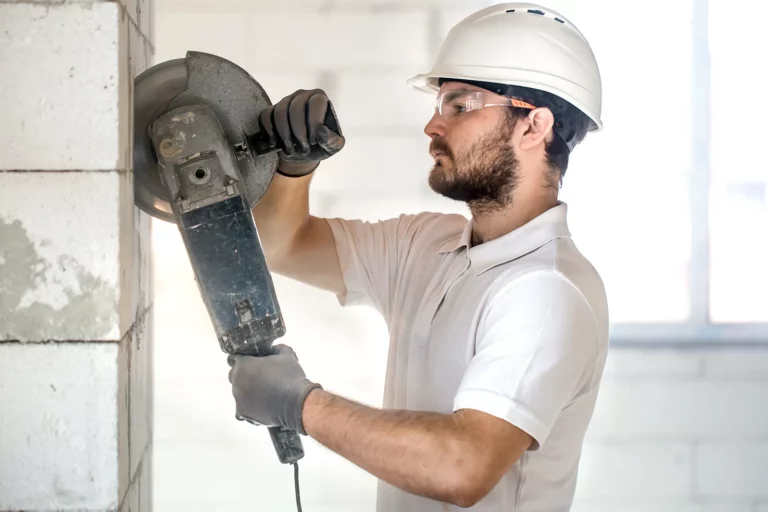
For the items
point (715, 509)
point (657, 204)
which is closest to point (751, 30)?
point (657, 204)

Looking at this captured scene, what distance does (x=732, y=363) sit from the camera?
84.8 inches

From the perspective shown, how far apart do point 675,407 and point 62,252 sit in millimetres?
1781

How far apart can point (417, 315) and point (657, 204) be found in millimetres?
958

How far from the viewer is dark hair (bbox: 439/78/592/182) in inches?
56.3

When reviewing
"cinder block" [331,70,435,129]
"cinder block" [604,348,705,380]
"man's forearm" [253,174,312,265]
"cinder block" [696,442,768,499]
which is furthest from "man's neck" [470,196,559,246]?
"cinder block" [696,442,768,499]

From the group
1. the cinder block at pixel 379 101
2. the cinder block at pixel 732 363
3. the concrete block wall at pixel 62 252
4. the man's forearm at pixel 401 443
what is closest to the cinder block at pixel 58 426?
the concrete block wall at pixel 62 252

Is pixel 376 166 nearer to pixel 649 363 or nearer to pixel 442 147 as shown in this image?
pixel 442 147

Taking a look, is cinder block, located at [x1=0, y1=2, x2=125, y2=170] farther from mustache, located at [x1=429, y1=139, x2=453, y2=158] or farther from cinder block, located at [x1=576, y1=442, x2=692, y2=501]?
cinder block, located at [x1=576, y1=442, x2=692, y2=501]

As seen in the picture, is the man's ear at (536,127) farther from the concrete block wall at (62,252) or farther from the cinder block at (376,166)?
the concrete block wall at (62,252)

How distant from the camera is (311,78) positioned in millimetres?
1979

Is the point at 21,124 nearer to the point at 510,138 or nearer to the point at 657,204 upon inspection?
the point at 510,138

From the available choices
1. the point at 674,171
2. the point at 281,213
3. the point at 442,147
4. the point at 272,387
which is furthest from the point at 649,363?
the point at 272,387

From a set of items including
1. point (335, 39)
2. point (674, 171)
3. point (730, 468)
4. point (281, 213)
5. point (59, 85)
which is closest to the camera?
point (59, 85)

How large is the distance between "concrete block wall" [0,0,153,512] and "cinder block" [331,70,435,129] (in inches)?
39.6
